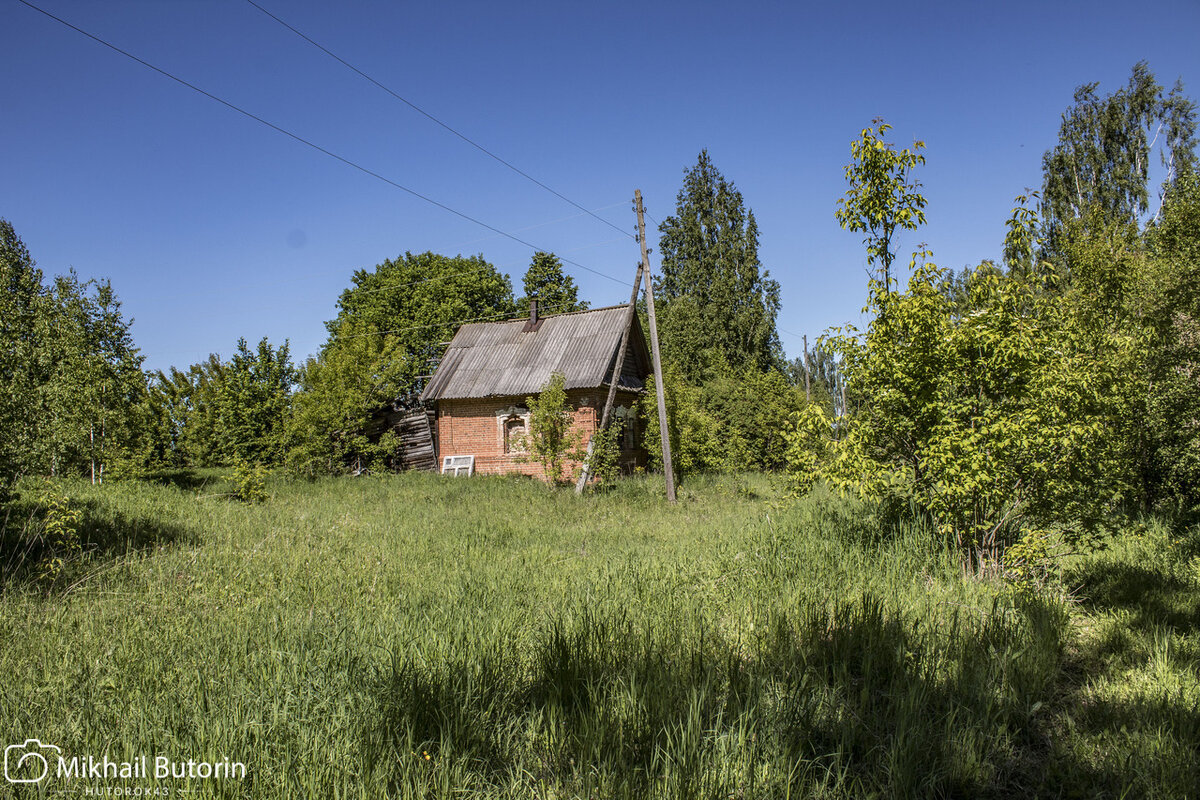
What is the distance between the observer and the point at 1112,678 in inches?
161

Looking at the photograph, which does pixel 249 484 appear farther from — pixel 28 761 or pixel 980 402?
pixel 980 402

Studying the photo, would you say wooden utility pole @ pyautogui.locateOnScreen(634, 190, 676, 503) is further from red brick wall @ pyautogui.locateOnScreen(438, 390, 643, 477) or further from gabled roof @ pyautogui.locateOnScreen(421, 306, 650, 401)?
red brick wall @ pyautogui.locateOnScreen(438, 390, 643, 477)

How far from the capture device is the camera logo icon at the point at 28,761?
2.62 metres

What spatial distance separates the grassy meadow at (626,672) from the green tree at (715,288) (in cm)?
2376

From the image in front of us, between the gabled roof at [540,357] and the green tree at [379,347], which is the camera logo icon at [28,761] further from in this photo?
the green tree at [379,347]

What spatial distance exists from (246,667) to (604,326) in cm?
2049

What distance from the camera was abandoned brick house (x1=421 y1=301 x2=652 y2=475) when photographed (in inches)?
867

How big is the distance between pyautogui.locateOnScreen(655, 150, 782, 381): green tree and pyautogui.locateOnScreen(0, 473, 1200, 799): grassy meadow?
23758 mm

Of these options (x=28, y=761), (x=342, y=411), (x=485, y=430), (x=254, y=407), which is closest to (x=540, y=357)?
(x=485, y=430)

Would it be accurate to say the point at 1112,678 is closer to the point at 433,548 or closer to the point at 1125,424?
the point at 1125,424

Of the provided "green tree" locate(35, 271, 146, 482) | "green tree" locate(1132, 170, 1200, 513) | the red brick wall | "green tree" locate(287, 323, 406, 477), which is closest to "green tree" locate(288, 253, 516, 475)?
"green tree" locate(287, 323, 406, 477)

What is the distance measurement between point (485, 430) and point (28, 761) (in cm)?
2096

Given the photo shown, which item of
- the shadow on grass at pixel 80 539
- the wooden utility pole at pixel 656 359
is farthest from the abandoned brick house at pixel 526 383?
the shadow on grass at pixel 80 539

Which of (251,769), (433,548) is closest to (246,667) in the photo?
(251,769)
